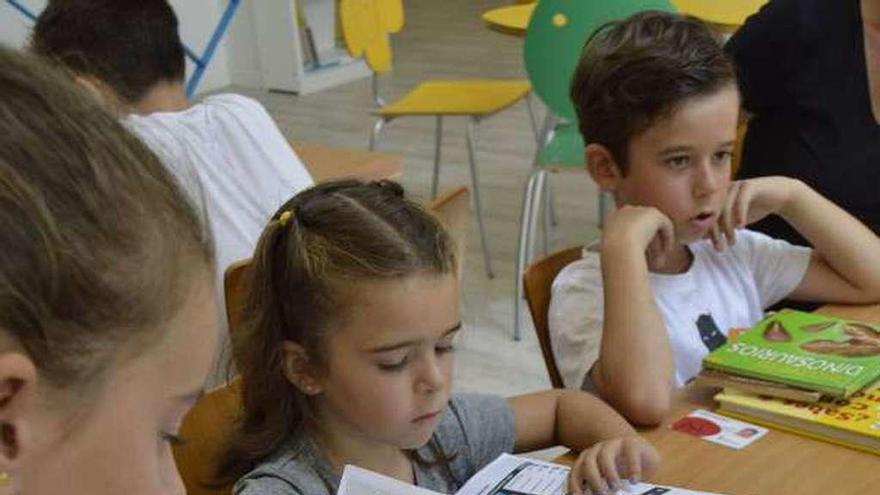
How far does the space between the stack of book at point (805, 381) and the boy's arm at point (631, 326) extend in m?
0.08

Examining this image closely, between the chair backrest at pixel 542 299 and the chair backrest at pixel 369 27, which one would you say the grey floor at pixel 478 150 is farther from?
the chair backrest at pixel 542 299

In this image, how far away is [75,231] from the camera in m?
0.58

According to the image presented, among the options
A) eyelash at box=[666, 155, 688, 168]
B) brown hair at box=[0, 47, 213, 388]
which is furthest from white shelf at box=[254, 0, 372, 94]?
brown hair at box=[0, 47, 213, 388]

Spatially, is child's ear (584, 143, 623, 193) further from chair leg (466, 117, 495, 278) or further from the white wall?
the white wall

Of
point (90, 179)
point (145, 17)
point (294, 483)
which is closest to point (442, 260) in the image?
point (294, 483)

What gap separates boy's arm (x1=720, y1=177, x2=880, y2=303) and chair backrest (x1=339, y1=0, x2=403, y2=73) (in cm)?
237

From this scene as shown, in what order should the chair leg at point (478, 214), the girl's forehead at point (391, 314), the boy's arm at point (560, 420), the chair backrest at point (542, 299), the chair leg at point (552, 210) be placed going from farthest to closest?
the chair leg at point (552, 210) → the chair leg at point (478, 214) → the chair backrest at point (542, 299) → the boy's arm at point (560, 420) → the girl's forehead at point (391, 314)

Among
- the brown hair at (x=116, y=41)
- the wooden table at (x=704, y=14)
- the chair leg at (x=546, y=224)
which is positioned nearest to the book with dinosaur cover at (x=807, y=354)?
the brown hair at (x=116, y=41)

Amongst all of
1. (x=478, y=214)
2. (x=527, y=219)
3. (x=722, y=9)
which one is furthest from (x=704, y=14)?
(x=478, y=214)

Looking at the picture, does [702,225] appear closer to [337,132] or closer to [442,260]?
[442,260]

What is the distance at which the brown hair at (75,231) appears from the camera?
1.85ft

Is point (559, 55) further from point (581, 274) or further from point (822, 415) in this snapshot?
point (822, 415)

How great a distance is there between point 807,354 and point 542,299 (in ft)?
1.29

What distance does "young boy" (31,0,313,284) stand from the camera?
7.20 ft
